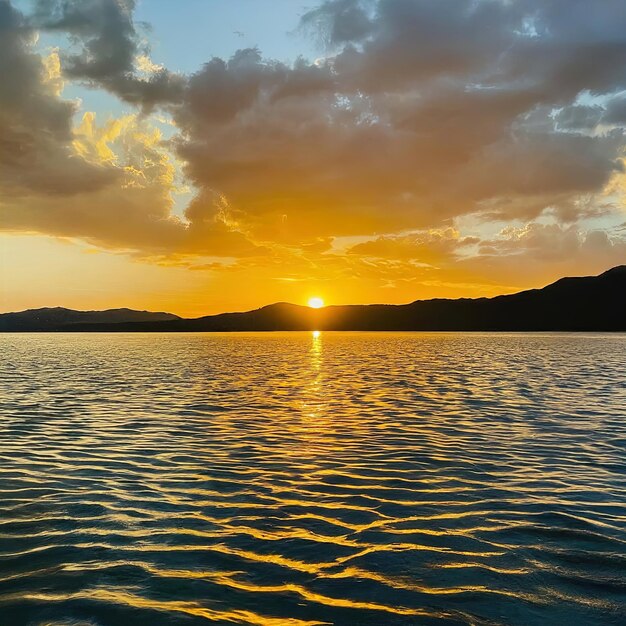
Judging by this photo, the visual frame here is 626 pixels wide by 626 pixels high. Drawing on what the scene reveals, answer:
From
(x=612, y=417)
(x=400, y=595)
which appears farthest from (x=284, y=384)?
(x=400, y=595)

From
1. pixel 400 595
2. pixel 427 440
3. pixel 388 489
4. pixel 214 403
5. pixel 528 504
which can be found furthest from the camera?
pixel 214 403

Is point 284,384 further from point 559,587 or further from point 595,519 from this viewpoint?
point 559,587

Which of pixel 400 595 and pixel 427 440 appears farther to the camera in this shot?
pixel 427 440

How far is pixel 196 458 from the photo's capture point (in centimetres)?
1886

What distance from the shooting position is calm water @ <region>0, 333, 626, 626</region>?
866 centimetres

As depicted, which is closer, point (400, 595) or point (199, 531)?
point (400, 595)

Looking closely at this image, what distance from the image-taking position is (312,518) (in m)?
12.6

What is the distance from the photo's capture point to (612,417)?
2756 centimetres

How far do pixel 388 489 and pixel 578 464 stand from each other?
6909mm

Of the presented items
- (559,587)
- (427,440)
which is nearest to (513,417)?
(427,440)

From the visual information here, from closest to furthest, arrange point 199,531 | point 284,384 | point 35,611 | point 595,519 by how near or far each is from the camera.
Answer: point 35,611
point 199,531
point 595,519
point 284,384

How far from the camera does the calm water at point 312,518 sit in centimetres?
866

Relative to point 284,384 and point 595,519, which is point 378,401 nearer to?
point 284,384

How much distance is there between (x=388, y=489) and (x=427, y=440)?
7181 mm
